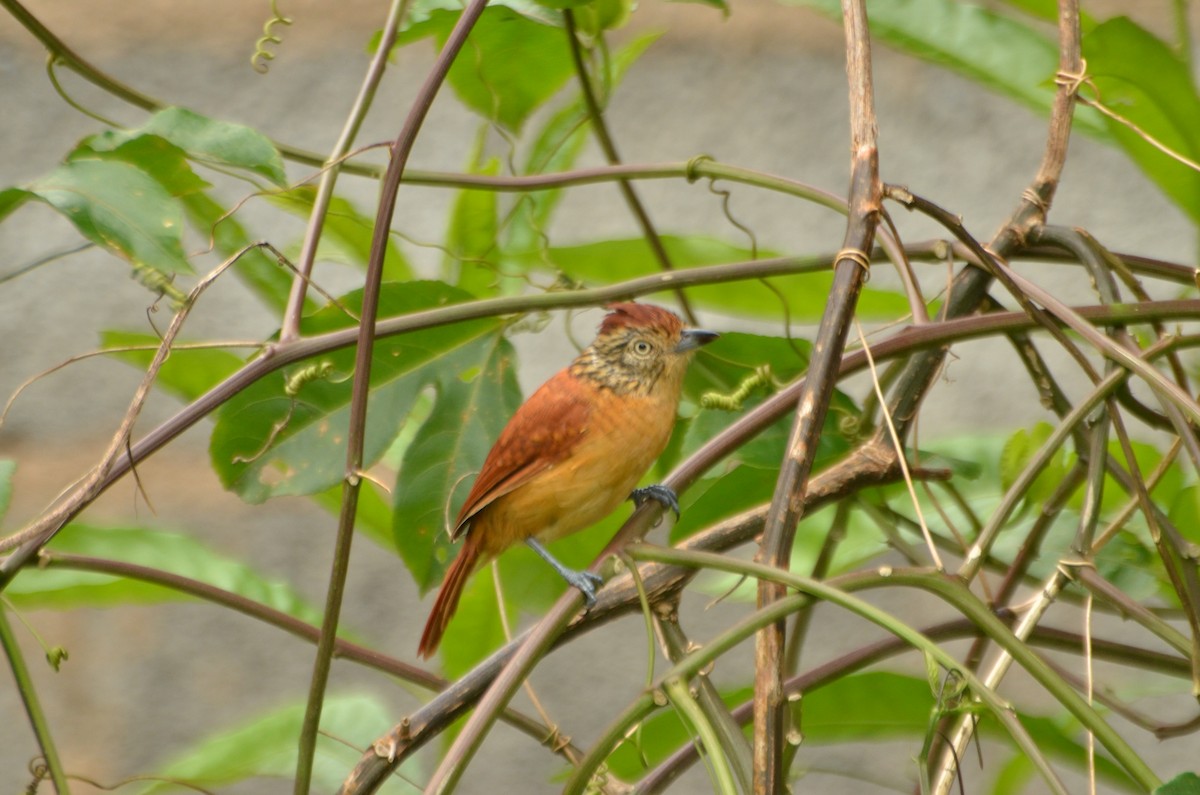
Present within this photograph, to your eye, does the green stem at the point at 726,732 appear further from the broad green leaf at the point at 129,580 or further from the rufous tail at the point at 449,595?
the broad green leaf at the point at 129,580

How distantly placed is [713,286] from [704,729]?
3.16ft

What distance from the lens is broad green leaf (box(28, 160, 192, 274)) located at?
3.69 feet

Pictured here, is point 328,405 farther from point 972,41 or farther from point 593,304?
point 972,41

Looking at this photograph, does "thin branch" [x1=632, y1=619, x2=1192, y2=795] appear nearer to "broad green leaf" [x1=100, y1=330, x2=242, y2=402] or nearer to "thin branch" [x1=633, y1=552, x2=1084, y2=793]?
"thin branch" [x1=633, y1=552, x2=1084, y2=793]

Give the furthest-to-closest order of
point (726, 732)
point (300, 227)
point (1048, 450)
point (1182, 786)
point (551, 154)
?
point (300, 227), point (551, 154), point (1048, 450), point (726, 732), point (1182, 786)

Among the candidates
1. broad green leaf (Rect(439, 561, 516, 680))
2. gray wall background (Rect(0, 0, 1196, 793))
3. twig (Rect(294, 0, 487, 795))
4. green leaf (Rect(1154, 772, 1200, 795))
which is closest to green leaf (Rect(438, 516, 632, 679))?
broad green leaf (Rect(439, 561, 516, 680))

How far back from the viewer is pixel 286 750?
1.67 meters

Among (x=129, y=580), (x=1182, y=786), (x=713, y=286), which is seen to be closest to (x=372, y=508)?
(x=129, y=580)

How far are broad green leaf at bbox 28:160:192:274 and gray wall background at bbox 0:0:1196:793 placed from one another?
1431mm

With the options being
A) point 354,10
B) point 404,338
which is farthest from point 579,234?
point 404,338

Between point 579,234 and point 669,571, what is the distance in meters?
1.61

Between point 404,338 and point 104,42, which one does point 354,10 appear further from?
point 404,338

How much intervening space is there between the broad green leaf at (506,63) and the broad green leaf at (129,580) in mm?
723

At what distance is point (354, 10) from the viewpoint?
8.54ft
